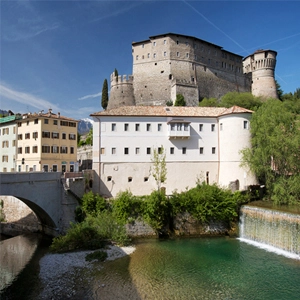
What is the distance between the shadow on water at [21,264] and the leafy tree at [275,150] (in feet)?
65.3

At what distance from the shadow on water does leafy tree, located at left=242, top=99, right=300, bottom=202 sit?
1991 centimetres

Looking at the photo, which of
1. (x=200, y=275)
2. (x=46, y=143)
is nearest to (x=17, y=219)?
(x=46, y=143)

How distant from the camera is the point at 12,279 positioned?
583 inches

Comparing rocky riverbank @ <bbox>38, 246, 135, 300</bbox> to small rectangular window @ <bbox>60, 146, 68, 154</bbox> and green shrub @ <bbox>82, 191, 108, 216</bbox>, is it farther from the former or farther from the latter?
small rectangular window @ <bbox>60, 146, 68, 154</bbox>

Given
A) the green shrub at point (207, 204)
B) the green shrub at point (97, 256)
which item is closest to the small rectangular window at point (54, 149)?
the green shrub at point (207, 204)

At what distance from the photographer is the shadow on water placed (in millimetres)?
13453

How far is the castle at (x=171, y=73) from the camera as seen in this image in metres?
57.9

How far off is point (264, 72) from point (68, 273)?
69.5 metres

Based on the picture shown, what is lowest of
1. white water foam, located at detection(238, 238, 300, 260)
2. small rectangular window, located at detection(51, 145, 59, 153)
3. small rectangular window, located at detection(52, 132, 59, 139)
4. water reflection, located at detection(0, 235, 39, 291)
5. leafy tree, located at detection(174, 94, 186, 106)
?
water reflection, located at detection(0, 235, 39, 291)

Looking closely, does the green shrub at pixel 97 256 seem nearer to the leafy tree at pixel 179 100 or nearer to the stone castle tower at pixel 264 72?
the leafy tree at pixel 179 100

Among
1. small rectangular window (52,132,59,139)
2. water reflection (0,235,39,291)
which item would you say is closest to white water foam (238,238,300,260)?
water reflection (0,235,39,291)

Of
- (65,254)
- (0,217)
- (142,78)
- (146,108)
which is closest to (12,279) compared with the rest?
(65,254)

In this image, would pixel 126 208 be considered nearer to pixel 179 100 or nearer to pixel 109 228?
pixel 109 228

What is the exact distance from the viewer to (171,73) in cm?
5806
